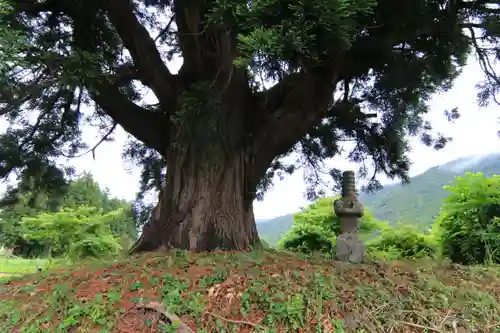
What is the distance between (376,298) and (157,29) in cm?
519

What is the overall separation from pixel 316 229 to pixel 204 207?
10.2 ft

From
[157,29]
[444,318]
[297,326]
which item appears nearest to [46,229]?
[157,29]

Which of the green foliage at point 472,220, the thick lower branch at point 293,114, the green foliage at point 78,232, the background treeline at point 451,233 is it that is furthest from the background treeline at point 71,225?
the green foliage at point 472,220

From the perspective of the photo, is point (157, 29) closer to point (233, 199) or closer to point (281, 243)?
point (233, 199)

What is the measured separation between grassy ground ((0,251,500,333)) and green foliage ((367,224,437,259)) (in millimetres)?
2557

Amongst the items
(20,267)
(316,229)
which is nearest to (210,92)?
(316,229)

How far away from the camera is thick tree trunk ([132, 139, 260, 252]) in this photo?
4.34 metres

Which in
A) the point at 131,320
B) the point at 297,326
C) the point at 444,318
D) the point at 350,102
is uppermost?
the point at 350,102

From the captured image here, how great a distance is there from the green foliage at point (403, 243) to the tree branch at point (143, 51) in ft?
12.8

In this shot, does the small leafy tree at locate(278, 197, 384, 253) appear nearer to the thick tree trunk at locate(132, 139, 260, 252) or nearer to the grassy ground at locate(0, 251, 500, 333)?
the thick tree trunk at locate(132, 139, 260, 252)

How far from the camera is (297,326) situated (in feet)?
9.13

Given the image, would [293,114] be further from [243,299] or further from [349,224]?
[243,299]

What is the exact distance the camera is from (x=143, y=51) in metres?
4.51

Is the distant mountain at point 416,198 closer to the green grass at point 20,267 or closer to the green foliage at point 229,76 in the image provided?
the green foliage at point 229,76
